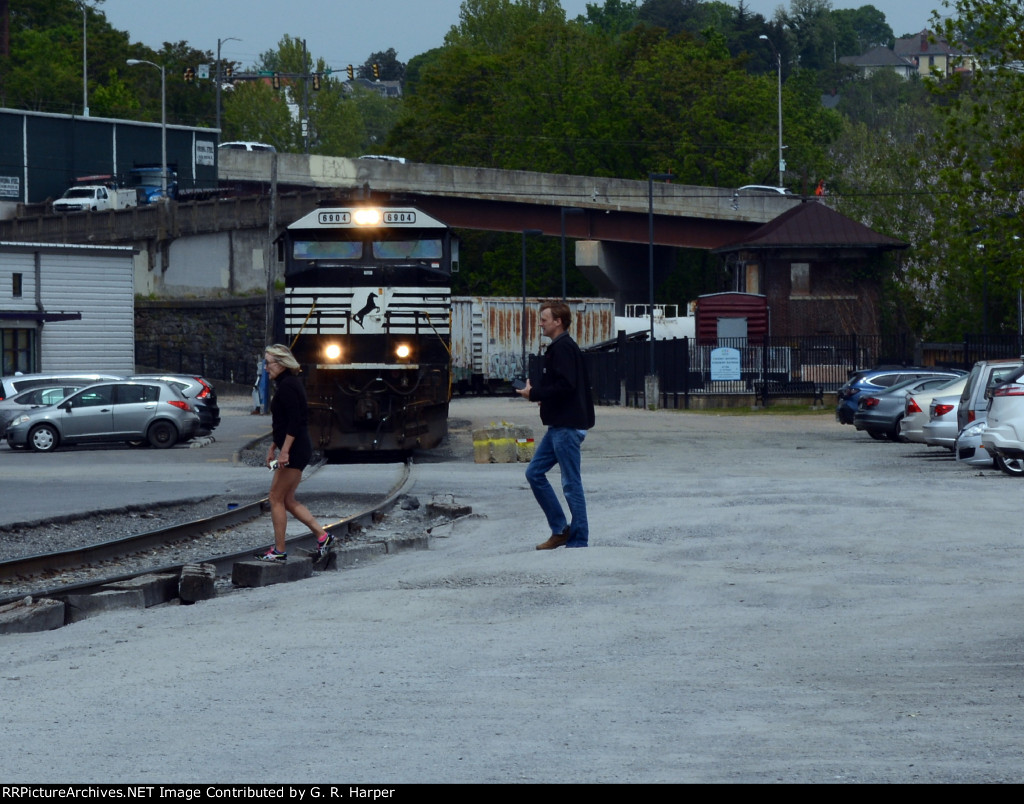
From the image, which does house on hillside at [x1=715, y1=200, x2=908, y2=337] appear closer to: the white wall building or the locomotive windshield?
the white wall building

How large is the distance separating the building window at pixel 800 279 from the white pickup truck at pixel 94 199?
33097mm

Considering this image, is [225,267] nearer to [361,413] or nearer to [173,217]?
[173,217]

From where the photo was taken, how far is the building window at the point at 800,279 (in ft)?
223

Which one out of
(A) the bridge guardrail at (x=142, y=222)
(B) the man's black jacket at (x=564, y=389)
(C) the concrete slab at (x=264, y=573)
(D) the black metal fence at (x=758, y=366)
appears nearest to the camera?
(C) the concrete slab at (x=264, y=573)

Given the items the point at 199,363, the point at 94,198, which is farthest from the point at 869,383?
the point at 94,198

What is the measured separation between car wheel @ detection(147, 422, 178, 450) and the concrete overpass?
38.3 meters

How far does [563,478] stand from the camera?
41.6 feet

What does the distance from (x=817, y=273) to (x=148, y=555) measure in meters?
56.6

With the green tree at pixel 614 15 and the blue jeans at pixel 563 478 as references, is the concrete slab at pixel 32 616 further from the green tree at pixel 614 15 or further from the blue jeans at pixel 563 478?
the green tree at pixel 614 15

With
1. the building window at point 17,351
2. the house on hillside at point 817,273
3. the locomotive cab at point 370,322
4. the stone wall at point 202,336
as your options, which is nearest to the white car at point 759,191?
the house on hillside at point 817,273

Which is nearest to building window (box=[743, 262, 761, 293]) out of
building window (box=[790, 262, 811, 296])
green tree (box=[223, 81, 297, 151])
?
building window (box=[790, 262, 811, 296])

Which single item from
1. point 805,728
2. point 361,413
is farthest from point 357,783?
point 361,413

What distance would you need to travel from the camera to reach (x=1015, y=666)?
7742 millimetres

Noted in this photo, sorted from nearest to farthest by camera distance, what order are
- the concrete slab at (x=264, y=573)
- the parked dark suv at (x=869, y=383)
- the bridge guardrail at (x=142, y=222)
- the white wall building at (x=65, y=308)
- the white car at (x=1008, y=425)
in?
the concrete slab at (x=264, y=573), the white car at (x=1008, y=425), the parked dark suv at (x=869, y=383), the white wall building at (x=65, y=308), the bridge guardrail at (x=142, y=222)
